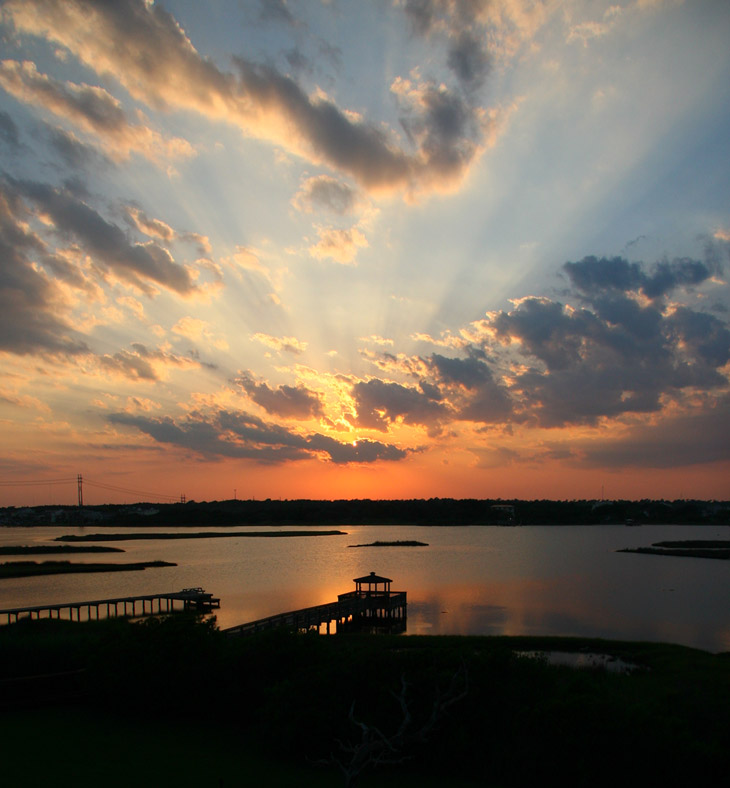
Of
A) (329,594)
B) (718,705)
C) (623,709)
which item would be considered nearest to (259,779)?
(623,709)

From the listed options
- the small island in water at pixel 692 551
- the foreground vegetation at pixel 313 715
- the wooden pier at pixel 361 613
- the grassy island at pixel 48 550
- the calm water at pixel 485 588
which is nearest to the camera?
the foreground vegetation at pixel 313 715

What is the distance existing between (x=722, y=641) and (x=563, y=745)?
23.3 meters

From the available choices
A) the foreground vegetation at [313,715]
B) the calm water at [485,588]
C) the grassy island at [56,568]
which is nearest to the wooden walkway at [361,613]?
the calm water at [485,588]

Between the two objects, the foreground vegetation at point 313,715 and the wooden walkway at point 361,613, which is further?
the wooden walkway at point 361,613

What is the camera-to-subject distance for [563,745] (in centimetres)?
1379

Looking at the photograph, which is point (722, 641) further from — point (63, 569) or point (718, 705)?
point (63, 569)

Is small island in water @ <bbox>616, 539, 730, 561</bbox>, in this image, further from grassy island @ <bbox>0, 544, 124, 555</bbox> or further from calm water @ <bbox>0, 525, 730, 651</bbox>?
grassy island @ <bbox>0, 544, 124, 555</bbox>

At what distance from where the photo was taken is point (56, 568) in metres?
70.4

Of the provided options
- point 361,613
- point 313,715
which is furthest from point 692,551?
point 313,715

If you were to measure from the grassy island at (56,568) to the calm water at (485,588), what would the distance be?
9.62 feet

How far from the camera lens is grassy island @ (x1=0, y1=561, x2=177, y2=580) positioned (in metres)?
65.1

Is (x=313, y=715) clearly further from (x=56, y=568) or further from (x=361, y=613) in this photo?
(x=56, y=568)

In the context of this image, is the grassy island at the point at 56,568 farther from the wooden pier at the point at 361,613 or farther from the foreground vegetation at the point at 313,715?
the foreground vegetation at the point at 313,715

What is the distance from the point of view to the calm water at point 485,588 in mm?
36781
